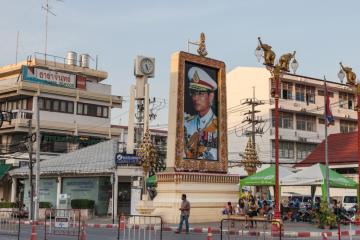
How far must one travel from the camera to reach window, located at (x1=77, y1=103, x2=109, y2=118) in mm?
63594

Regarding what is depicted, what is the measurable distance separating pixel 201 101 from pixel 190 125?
1.82 metres

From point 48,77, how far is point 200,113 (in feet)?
112

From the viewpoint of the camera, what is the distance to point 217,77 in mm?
32531

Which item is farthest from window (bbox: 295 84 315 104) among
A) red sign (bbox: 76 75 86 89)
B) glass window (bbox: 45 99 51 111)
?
glass window (bbox: 45 99 51 111)

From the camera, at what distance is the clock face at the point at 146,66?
5122cm

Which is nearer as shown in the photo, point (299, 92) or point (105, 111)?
point (105, 111)

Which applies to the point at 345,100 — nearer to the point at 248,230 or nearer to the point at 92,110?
the point at 92,110

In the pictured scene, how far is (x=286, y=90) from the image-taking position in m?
65.9

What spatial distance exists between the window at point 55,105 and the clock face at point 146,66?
1410 cm

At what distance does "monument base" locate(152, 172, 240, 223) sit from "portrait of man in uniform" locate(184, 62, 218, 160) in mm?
1256

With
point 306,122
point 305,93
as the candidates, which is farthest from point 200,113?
point 306,122

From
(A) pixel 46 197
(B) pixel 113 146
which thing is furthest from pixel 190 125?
(A) pixel 46 197

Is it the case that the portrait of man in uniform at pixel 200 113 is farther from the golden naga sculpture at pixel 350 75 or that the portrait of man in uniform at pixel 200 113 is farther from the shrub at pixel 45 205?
the shrub at pixel 45 205

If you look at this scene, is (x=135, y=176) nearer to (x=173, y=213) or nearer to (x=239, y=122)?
(x=173, y=213)
